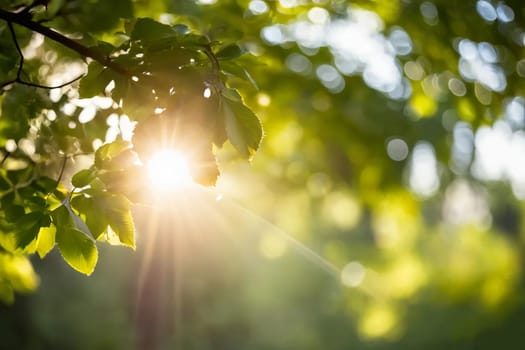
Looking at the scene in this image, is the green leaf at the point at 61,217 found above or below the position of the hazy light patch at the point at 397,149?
above

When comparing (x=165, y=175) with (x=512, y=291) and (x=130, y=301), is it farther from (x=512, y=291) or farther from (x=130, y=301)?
(x=130, y=301)

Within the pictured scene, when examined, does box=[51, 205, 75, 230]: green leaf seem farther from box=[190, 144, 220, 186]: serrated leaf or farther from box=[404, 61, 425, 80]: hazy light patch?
box=[404, 61, 425, 80]: hazy light patch

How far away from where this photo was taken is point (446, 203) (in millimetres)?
30672

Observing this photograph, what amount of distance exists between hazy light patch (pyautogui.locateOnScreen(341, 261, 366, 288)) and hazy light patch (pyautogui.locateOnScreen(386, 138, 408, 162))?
9861 mm

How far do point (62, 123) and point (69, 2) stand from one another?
1.20ft

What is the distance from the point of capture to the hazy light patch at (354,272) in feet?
49.8

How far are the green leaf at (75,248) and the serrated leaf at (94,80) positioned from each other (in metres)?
0.34

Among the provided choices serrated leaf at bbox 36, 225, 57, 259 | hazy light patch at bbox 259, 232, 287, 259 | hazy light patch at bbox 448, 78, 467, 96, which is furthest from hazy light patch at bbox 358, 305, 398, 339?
Result: serrated leaf at bbox 36, 225, 57, 259

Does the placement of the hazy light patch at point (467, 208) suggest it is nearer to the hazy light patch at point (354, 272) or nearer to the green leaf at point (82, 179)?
the hazy light patch at point (354, 272)

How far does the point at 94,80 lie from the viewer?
1718 millimetres

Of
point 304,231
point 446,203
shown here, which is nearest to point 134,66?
point 304,231

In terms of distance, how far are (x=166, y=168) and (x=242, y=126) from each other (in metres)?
0.22

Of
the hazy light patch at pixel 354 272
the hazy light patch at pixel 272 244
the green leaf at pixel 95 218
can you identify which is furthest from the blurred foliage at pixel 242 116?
the hazy light patch at pixel 272 244

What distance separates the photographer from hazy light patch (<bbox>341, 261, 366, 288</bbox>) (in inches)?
597
